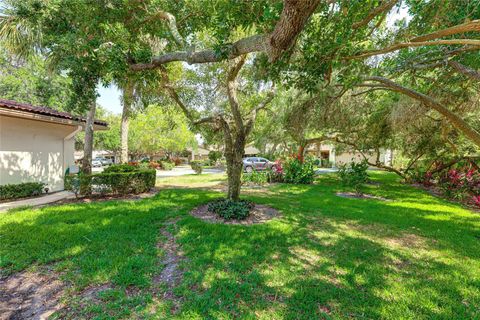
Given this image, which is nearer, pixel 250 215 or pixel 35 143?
pixel 250 215

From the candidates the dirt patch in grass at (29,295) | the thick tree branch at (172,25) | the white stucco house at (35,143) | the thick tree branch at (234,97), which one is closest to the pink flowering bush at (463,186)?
the thick tree branch at (234,97)

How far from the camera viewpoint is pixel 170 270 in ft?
10.8

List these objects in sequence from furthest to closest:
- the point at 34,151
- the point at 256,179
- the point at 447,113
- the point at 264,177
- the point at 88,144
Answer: the point at 264,177
the point at 256,179
the point at 88,144
the point at 34,151
the point at 447,113

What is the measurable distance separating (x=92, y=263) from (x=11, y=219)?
11.9 ft

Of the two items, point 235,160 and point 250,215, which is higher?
point 235,160

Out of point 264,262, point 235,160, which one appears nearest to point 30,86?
point 235,160

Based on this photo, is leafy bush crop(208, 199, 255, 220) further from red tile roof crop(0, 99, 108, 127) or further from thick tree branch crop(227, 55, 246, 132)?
red tile roof crop(0, 99, 108, 127)

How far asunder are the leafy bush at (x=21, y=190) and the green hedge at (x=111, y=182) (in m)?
1.44

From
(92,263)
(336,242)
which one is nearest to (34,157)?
(92,263)

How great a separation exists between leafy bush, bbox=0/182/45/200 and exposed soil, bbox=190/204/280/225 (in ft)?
21.3

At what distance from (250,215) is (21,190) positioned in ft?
27.2

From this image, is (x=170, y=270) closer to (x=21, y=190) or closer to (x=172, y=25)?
(x=172, y=25)

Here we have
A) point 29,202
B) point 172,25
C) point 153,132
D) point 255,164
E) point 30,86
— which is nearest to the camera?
point 172,25

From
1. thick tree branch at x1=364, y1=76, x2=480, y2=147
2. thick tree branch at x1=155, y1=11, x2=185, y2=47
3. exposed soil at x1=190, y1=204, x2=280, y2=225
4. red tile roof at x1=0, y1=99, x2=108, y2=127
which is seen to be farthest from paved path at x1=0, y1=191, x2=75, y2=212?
thick tree branch at x1=364, y1=76, x2=480, y2=147
